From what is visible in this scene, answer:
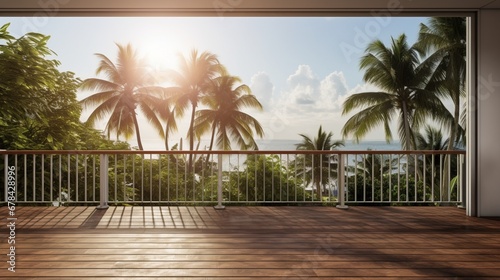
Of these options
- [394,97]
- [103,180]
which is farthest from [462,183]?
[394,97]

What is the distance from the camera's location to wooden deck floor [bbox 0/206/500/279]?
2.85m

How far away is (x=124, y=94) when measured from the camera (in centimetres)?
2111

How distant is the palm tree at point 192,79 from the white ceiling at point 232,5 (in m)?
16.9

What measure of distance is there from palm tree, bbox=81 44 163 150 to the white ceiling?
1628cm

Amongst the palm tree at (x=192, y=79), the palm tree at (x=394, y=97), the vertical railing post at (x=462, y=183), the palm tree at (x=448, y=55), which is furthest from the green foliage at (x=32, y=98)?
the palm tree at (x=448, y=55)

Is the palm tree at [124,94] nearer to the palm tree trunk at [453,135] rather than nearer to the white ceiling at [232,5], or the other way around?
the palm tree trunk at [453,135]


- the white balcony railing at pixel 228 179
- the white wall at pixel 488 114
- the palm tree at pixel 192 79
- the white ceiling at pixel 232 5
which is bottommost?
the white balcony railing at pixel 228 179

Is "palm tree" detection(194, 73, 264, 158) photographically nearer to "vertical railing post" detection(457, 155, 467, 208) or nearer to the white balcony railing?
the white balcony railing

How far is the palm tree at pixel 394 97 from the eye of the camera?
17.5 metres

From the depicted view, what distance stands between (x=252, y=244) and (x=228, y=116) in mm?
18038

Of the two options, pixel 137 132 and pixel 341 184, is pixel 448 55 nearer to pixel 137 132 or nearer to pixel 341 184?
pixel 341 184

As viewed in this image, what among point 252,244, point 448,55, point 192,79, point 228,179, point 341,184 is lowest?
point 228,179

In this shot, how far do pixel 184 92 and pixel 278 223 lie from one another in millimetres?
18312

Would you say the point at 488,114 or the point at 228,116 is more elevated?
the point at 228,116
